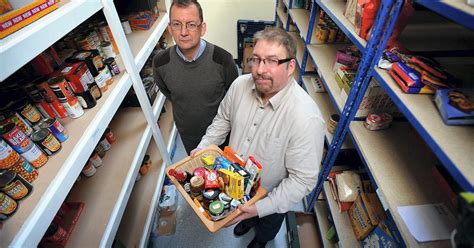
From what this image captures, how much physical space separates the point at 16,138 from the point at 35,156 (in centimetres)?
10

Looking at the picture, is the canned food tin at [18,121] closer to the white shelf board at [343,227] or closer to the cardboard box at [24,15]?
the cardboard box at [24,15]

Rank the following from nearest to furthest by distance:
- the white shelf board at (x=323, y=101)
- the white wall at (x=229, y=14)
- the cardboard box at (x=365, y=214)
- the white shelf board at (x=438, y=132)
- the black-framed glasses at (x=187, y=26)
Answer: the white shelf board at (x=438, y=132)
the cardboard box at (x=365, y=214)
the black-framed glasses at (x=187, y=26)
the white shelf board at (x=323, y=101)
the white wall at (x=229, y=14)

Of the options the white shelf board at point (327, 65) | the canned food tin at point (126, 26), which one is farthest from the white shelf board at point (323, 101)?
the canned food tin at point (126, 26)

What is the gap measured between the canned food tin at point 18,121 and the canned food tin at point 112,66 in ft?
1.93

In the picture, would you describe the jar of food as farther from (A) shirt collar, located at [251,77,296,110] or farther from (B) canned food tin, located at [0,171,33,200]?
(B) canned food tin, located at [0,171,33,200]

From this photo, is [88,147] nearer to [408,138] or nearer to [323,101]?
[408,138]

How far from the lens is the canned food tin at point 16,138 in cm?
79

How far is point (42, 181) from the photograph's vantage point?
87 cm

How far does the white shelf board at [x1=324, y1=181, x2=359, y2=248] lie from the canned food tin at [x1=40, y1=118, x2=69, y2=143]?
5.46 feet

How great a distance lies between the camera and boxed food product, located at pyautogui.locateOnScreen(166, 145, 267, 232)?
1006 mm

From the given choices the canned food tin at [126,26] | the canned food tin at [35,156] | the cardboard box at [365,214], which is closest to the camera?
the canned food tin at [35,156]

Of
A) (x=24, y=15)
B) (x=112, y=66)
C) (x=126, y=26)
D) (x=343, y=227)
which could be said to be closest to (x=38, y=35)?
(x=24, y=15)

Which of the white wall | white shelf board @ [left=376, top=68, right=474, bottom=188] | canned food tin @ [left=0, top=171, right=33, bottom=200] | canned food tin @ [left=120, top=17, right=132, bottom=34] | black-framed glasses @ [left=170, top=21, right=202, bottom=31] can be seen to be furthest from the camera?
the white wall

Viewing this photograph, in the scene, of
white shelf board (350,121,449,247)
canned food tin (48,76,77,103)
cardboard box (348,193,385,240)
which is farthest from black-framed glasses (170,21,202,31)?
cardboard box (348,193,385,240)
